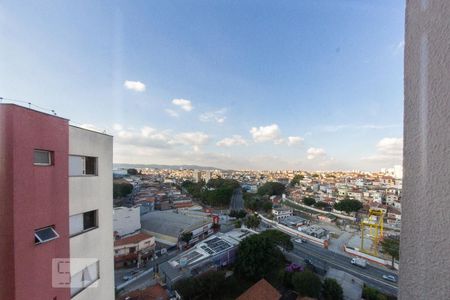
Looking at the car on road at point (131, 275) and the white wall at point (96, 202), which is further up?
the white wall at point (96, 202)

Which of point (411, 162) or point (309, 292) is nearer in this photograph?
point (411, 162)

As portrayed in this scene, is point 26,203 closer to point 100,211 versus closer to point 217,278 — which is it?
point 100,211

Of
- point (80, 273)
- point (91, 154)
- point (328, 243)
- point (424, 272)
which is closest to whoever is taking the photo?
point (424, 272)

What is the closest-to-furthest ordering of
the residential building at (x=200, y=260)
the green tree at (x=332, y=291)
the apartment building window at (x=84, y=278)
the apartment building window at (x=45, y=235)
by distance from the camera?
the apartment building window at (x=45, y=235) → the apartment building window at (x=84, y=278) → the green tree at (x=332, y=291) → the residential building at (x=200, y=260)

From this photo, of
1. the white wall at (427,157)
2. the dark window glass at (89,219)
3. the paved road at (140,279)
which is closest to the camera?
the white wall at (427,157)

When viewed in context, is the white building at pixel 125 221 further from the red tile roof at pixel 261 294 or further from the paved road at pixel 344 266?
the paved road at pixel 344 266

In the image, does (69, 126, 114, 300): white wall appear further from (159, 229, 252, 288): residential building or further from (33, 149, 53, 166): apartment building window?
(159, 229, 252, 288): residential building

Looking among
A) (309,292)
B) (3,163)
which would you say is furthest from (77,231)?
(309,292)

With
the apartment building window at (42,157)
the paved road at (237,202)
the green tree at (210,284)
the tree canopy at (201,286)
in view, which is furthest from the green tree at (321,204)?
the apartment building window at (42,157)
